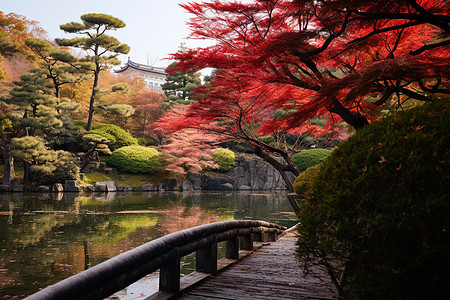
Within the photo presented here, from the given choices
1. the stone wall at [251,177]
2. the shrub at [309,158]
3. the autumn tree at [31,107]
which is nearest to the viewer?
the autumn tree at [31,107]

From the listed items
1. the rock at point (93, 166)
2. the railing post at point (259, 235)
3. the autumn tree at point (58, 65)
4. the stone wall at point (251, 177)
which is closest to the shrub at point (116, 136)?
the rock at point (93, 166)

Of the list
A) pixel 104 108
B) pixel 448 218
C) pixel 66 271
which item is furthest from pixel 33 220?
pixel 104 108

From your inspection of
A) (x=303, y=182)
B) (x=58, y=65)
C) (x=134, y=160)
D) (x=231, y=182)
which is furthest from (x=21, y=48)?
(x=303, y=182)

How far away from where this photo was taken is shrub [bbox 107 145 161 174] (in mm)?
22438

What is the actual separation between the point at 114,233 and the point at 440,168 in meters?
8.02

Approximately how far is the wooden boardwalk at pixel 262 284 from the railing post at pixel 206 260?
0.27 feet

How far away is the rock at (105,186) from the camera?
19266mm

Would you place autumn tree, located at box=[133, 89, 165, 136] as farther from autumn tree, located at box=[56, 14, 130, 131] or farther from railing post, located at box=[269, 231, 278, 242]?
railing post, located at box=[269, 231, 278, 242]

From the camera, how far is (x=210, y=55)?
19.0 ft

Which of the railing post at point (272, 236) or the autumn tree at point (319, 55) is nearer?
the autumn tree at point (319, 55)

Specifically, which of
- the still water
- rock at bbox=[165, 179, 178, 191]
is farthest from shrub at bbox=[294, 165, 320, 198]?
rock at bbox=[165, 179, 178, 191]

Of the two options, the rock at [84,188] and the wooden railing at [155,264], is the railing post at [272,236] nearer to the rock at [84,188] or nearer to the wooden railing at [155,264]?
the wooden railing at [155,264]

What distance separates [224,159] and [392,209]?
23.1m

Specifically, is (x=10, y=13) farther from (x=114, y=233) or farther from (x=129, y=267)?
(x=129, y=267)
